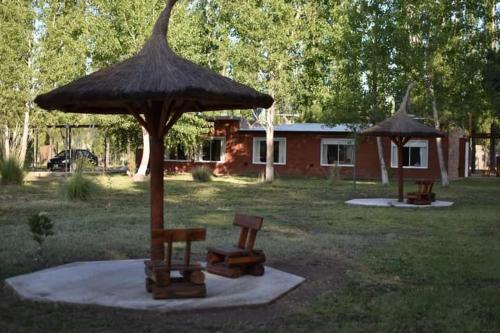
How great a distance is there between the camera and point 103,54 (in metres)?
32.6

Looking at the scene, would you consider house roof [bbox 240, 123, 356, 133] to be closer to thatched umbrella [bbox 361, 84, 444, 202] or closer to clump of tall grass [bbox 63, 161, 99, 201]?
thatched umbrella [bbox 361, 84, 444, 202]

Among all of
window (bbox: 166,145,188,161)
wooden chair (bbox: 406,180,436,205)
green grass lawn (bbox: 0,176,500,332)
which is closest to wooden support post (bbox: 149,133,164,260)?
green grass lawn (bbox: 0,176,500,332)

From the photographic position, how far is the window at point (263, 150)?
1599 inches

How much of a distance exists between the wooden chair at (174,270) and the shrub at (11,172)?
18.6m

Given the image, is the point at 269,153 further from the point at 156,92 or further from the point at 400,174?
the point at 156,92

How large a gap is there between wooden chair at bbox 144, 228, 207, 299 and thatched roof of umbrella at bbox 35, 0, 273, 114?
153 cm

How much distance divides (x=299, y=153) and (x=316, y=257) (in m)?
30.5

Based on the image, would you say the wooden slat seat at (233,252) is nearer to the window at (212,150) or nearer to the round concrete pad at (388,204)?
the round concrete pad at (388,204)

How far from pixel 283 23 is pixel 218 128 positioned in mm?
10549

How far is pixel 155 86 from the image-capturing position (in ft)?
23.4

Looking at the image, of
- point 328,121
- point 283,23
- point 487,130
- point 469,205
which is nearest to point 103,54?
point 283,23

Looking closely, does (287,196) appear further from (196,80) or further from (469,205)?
(196,80)

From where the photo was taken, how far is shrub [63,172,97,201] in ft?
60.4

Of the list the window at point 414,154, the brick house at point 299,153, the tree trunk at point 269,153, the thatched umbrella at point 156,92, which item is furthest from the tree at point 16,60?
the thatched umbrella at point 156,92
